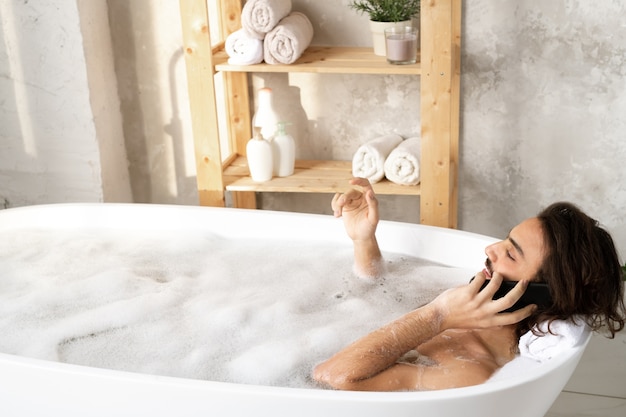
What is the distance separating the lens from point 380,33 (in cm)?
245

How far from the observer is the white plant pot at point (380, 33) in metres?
2.42

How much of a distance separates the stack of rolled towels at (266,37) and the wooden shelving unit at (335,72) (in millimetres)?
32

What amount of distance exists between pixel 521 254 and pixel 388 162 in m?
0.89

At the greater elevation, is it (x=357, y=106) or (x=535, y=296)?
(x=357, y=106)

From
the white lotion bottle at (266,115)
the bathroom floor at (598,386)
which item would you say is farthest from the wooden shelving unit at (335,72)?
the bathroom floor at (598,386)

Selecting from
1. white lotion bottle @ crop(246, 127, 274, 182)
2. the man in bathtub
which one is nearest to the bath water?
the man in bathtub

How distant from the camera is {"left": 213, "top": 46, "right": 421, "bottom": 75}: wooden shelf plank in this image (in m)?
2.31

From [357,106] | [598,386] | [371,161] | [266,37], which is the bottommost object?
[598,386]

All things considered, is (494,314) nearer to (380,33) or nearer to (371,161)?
(371,161)

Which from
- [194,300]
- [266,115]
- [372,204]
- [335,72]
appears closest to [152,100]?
[266,115]

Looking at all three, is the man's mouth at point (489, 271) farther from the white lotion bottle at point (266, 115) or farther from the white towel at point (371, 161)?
the white lotion bottle at point (266, 115)

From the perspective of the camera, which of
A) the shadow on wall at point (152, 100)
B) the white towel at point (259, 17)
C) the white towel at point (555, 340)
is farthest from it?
the shadow on wall at point (152, 100)

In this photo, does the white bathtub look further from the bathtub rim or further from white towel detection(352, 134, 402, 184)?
white towel detection(352, 134, 402, 184)

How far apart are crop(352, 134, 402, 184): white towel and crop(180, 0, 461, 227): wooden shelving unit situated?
4cm
